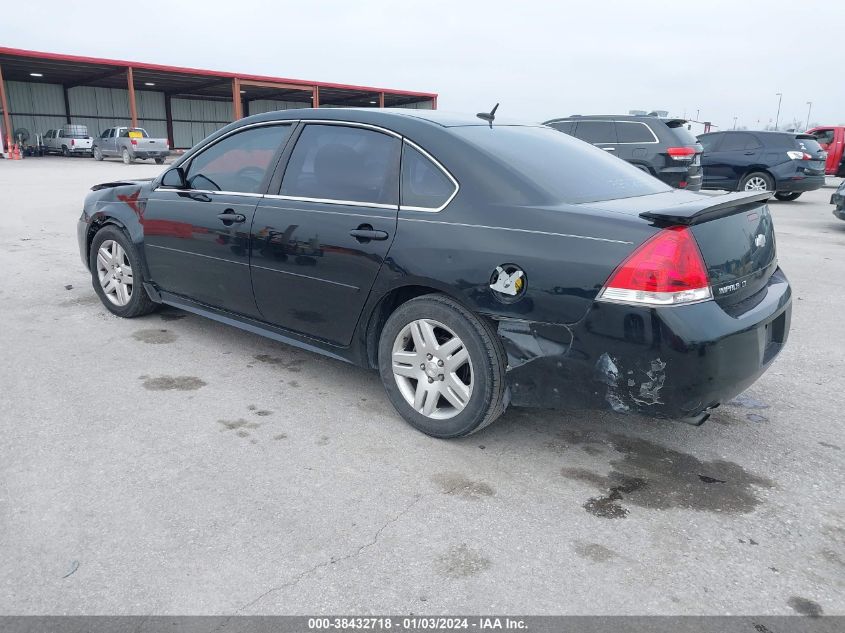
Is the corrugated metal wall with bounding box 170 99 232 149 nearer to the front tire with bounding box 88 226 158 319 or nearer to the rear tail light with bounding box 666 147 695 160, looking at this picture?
the rear tail light with bounding box 666 147 695 160

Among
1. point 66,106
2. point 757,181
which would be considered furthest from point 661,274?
point 66,106

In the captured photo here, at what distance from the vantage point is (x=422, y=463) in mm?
3047

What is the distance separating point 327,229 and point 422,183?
595mm

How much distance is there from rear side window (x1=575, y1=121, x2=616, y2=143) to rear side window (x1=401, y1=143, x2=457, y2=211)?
957cm

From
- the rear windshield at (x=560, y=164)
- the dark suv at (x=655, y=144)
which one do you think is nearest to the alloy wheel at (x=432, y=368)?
the rear windshield at (x=560, y=164)

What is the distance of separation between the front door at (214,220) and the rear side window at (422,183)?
3.29ft

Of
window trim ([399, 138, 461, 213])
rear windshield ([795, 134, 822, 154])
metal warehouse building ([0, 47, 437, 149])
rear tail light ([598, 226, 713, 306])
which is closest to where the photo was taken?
rear tail light ([598, 226, 713, 306])

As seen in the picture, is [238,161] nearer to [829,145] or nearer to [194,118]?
[829,145]

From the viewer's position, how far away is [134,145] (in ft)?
96.7

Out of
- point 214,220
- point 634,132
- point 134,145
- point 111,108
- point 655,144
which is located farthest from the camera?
point 111,108

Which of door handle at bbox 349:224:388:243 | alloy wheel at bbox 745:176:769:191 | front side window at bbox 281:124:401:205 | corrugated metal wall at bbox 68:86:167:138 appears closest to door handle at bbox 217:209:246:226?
front side window at bbox 281:124:401:205

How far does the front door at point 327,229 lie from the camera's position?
133 inches

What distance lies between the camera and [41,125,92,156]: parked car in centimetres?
3400

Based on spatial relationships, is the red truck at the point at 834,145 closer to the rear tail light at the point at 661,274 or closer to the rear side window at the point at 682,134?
the rear side window at the point at 682,134
